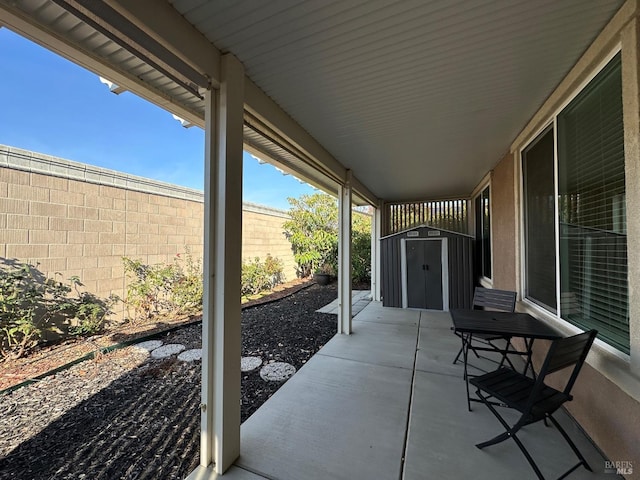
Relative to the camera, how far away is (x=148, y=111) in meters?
4.74

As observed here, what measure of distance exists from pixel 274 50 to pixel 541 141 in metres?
2.77

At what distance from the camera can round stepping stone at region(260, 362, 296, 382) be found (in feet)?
9.04

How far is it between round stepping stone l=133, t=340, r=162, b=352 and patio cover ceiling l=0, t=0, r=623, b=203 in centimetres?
281

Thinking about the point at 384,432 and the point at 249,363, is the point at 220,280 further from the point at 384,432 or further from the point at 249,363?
the point at 249,363

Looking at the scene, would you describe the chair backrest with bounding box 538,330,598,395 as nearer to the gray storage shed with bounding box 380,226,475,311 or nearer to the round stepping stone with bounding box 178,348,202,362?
the round stepping stone with bounding box 178,348,202,362

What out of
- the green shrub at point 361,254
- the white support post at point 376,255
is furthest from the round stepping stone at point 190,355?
the green shrub at point 361,254

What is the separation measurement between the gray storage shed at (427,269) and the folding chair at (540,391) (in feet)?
12.4

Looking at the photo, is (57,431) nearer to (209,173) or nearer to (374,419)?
(209,173)

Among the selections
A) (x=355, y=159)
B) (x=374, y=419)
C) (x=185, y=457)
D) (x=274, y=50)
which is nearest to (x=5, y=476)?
(x=185, y=457)

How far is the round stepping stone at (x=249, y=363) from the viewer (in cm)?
298

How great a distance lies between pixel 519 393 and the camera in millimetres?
1746

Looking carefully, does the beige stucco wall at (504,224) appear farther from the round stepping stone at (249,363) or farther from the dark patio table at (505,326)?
the round stepping stone at (249,363)

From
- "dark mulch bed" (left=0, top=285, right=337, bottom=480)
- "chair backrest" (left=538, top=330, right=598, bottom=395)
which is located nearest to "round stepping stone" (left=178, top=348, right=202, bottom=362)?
"dark mulch bed" (left=0, top=285, right=337, bottom=480)

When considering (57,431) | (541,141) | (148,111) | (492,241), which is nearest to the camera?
(57,431)
